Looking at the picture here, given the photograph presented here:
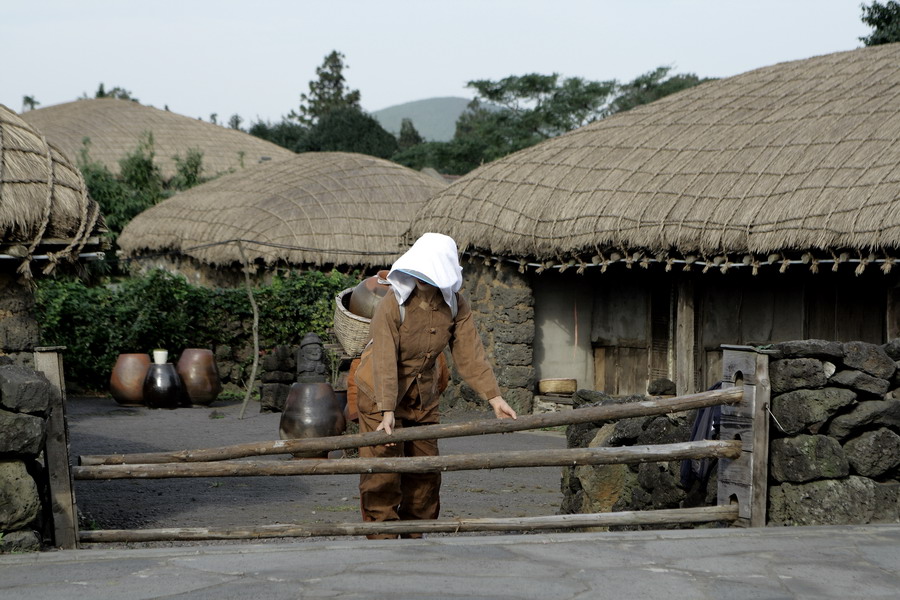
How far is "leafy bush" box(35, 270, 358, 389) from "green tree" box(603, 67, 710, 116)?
23377 mm

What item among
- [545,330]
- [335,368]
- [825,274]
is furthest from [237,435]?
[825,274]

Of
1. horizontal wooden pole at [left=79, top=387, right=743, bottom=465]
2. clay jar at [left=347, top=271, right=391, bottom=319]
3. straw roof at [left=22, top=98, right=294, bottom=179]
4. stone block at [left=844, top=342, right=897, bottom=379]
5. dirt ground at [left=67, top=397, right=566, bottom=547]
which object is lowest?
dirt ground at [left=67, top=397, right=566, bottom=547]

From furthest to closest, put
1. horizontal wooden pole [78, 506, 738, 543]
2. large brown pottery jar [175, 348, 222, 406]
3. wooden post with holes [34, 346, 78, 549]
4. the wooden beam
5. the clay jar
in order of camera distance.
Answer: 1. large brown pottery jar [175, 348, 222, 406]
2. the wooden beam
3. the clay jar
4. horizontal wooden pole [78, 506, 738, 543]
5. wooden post with holes [34, 346, 78, 549]

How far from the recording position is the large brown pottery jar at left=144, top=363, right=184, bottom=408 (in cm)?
1385

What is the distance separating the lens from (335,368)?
531 inches

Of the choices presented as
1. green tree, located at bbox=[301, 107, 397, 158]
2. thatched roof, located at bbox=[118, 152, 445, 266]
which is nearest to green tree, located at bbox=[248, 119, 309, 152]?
green tree, located at bbox=[301, 107, 397, 158]

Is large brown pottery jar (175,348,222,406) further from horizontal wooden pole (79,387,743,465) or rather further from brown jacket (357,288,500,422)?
horizontal wooden pole (79,387,743,465)

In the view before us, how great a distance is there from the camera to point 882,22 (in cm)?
1933

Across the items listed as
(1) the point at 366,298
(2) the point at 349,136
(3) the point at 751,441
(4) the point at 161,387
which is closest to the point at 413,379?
(3) the point at 751,441

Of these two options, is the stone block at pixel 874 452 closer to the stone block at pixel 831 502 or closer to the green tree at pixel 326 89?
the stone block at pixel 831 502

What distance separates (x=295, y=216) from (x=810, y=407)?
14.0 metres

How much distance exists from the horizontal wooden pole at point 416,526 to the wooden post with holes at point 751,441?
96 millimetres

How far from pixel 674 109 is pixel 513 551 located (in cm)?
1035

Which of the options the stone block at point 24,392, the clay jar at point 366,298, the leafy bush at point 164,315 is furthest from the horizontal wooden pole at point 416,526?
the leafy bush at point 164,315
